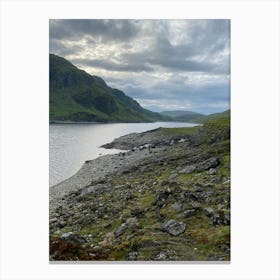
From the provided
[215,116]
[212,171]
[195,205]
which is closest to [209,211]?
[195,205]

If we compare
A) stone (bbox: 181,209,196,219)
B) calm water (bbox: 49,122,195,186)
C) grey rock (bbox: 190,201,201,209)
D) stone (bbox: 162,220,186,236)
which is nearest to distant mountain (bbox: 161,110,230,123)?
calm water (bbox: 49,122,195,186)

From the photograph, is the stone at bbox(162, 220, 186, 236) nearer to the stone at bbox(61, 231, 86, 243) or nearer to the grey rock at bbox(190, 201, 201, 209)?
the grey rock at bbox(190, 201, 201, 209)

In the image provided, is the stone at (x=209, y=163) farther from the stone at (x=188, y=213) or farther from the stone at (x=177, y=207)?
the stone at (x=188, y=213)

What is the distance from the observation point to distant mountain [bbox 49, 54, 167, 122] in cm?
1466

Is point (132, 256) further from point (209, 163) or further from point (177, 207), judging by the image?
point (209, 163)

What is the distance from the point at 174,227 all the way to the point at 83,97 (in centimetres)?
3229

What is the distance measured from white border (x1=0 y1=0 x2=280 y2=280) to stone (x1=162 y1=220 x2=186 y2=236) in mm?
1044

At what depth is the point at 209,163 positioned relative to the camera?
15.0m

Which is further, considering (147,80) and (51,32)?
(147,80)
